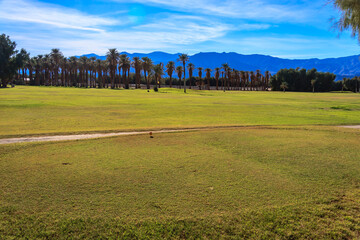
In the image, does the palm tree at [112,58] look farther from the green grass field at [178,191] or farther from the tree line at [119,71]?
the green grass field at [178,191]

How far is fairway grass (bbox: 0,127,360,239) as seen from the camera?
474 centimetres

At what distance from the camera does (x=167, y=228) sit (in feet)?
15.5

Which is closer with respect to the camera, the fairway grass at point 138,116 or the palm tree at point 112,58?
the fairway grass at point 138,116

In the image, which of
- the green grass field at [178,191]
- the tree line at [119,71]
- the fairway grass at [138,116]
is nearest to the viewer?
the green grass field at [178,191]

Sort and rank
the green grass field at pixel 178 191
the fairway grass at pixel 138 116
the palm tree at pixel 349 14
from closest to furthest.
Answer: the green grass field at pixel 178 191, the palm tree at pixel 349 14, the fairway grass at pixel 138 116

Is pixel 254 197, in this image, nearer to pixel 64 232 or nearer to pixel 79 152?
pixel 64 232

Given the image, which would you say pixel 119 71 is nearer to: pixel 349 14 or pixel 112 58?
pixel 112 58

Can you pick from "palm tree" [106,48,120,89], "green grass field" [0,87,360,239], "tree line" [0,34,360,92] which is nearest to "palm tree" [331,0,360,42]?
"green grass field" [0,87,360,239]

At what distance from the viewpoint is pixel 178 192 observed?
237 inches

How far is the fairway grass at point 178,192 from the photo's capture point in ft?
15.6

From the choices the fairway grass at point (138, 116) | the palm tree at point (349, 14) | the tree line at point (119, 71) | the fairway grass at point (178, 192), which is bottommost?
the fairway grass at point (178, 192)

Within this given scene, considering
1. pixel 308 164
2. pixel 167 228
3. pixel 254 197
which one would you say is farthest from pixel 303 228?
pixel 308 164

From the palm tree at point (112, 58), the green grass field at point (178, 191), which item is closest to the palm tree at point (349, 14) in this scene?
the green grass field at point (178, 191)

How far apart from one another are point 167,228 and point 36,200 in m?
2.98
